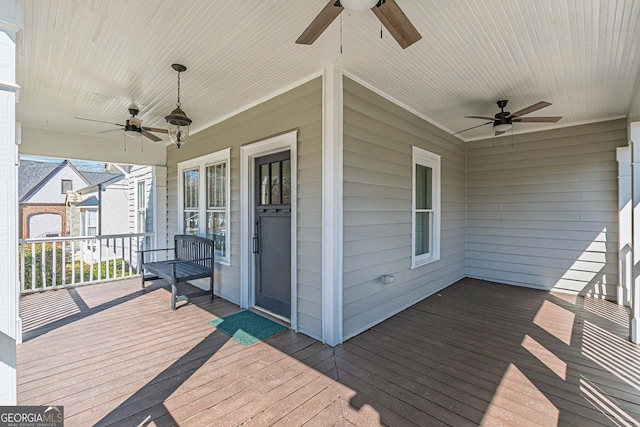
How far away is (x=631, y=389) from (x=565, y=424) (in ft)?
3.14

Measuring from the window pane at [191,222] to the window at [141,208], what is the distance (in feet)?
6.82

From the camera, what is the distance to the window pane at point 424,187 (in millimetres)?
4543

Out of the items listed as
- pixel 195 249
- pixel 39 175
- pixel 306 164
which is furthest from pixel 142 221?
pixel 39 175

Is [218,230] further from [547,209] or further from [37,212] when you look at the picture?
[37,212]

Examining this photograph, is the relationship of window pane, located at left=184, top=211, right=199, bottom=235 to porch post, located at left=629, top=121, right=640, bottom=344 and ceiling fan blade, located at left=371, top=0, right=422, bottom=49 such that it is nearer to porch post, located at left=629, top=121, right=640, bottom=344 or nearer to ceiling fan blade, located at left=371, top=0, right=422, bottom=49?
ceiling fan blade, located at left=371, top=0, right=422, bottom=49

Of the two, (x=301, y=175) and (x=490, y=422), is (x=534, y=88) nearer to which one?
(x=301, y=175)

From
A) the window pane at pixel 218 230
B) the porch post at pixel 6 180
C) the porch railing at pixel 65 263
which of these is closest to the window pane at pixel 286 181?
the window pane at pixel 218 230

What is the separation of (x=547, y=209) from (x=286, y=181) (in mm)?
4813

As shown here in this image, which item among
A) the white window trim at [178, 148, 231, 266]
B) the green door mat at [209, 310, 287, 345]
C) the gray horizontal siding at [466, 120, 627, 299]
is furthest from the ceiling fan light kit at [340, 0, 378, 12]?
the gray horizontal siding at [466, 120, 627, 299]

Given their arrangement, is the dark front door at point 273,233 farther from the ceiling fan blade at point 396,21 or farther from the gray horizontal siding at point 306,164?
the ceiling fan blade at point 396,21

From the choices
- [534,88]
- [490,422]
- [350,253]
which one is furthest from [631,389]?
[534,88]

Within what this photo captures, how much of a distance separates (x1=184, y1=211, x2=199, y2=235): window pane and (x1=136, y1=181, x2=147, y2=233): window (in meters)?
2.08

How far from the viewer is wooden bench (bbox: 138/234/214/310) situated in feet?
13.2

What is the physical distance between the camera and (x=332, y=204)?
2.92 meters
